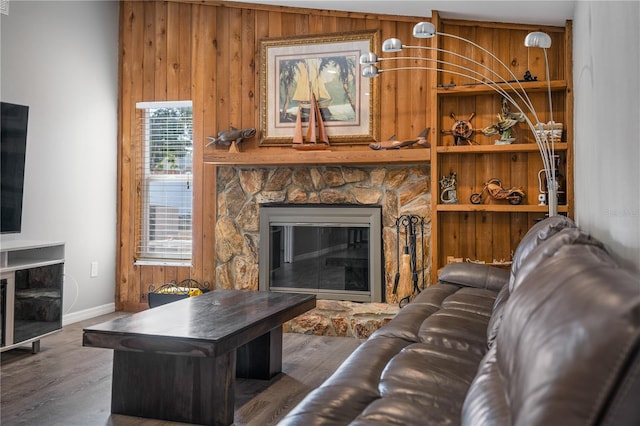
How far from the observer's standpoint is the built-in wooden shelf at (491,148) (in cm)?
412

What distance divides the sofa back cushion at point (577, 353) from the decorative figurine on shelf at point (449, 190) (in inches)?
134

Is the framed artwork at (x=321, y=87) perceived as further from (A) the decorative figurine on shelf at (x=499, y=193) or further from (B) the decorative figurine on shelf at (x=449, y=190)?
(A) the decorative figurine on shelf at (x=499, y=193)

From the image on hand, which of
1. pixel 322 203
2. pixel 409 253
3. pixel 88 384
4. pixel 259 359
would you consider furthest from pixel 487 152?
pixel 88 384

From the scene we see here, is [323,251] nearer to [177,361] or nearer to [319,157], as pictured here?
[319,157]

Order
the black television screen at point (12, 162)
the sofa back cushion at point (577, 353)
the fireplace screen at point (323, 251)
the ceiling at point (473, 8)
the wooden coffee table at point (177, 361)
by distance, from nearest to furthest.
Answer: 1. the sofa back cushion at point (577, 353)
2. the wooden coffee table at point (177, 361)
3. the ceiling at point (473, 8)
4. the black television screen at point (12, 162)
5. the fireplace screen at point (323, 251)

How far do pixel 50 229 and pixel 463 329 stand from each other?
372cm

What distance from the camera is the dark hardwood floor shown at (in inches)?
109

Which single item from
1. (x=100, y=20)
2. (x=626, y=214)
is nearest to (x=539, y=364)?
(x=626, y=214)

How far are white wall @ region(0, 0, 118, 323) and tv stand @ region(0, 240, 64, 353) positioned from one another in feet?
1.50

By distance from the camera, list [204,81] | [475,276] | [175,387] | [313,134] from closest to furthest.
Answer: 1. [175,387]
2. [475,276]
3. [313,134]
4. [204,81]

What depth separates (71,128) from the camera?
16.2ft

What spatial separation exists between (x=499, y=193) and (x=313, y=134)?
5.23 ft

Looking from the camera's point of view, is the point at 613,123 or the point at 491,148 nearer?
the point at 613,123

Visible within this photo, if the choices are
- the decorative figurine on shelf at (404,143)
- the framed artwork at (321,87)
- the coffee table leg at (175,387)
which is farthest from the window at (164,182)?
the coffee table leg at (175,387)
